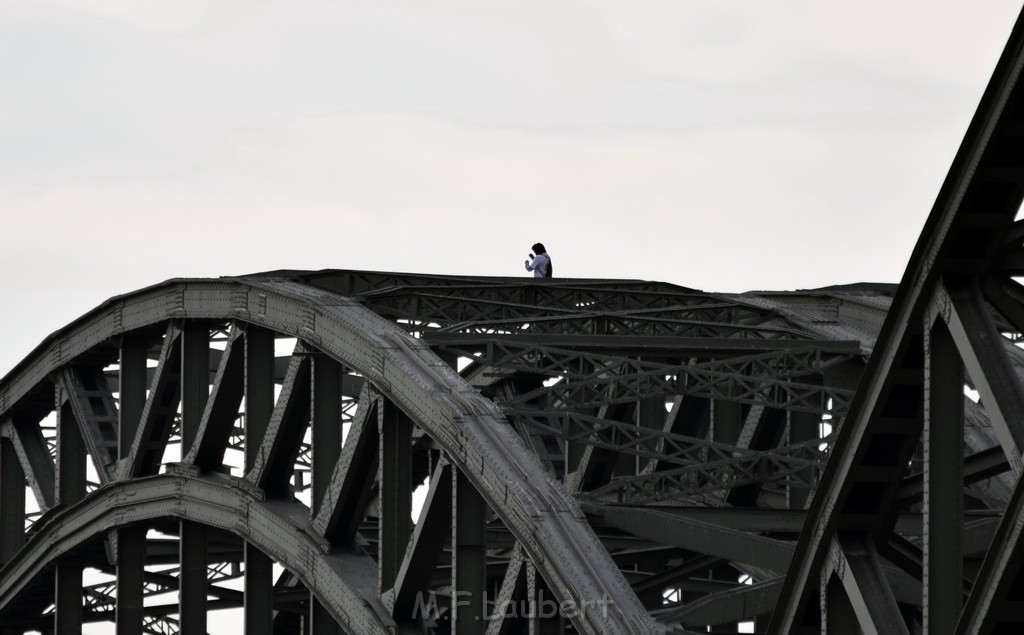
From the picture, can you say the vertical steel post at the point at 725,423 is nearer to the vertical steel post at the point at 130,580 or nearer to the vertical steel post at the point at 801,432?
the vertical steel post at the point at 801,432

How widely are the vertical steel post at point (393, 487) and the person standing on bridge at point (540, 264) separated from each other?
7.82m

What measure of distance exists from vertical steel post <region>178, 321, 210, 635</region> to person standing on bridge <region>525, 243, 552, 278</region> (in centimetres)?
494

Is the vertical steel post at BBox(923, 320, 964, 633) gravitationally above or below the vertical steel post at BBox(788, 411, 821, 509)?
below

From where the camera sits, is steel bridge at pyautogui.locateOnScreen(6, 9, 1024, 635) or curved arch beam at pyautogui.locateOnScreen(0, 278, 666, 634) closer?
steel bridge at pyautogui.locateOnScreen(6, 9, 1024, 635)

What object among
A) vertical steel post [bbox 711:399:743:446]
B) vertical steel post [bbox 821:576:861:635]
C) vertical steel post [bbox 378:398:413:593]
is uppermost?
vertical steel post [bbox 711:399:743:446]

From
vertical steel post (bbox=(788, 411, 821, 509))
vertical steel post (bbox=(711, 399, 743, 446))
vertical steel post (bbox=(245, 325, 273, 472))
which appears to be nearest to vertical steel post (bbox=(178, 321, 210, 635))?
vertical steel post (bbox=(245, 325, 273, 472))

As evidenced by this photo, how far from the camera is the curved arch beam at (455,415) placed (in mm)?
17188

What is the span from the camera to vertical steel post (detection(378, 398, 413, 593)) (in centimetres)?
2102

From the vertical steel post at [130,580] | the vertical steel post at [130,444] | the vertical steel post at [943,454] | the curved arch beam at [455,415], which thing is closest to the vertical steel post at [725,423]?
the curved arch beam at [455,415]

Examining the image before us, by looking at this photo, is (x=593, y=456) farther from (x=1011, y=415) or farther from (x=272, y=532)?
(x=1011, y=415)

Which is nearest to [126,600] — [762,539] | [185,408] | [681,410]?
[185,408]

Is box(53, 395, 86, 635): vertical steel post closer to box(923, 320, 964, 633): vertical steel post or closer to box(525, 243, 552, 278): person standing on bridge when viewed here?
box(525, 243, 552, 278): person standing on bridge

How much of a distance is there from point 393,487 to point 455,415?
84.0 inches

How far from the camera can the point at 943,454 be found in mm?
12359
